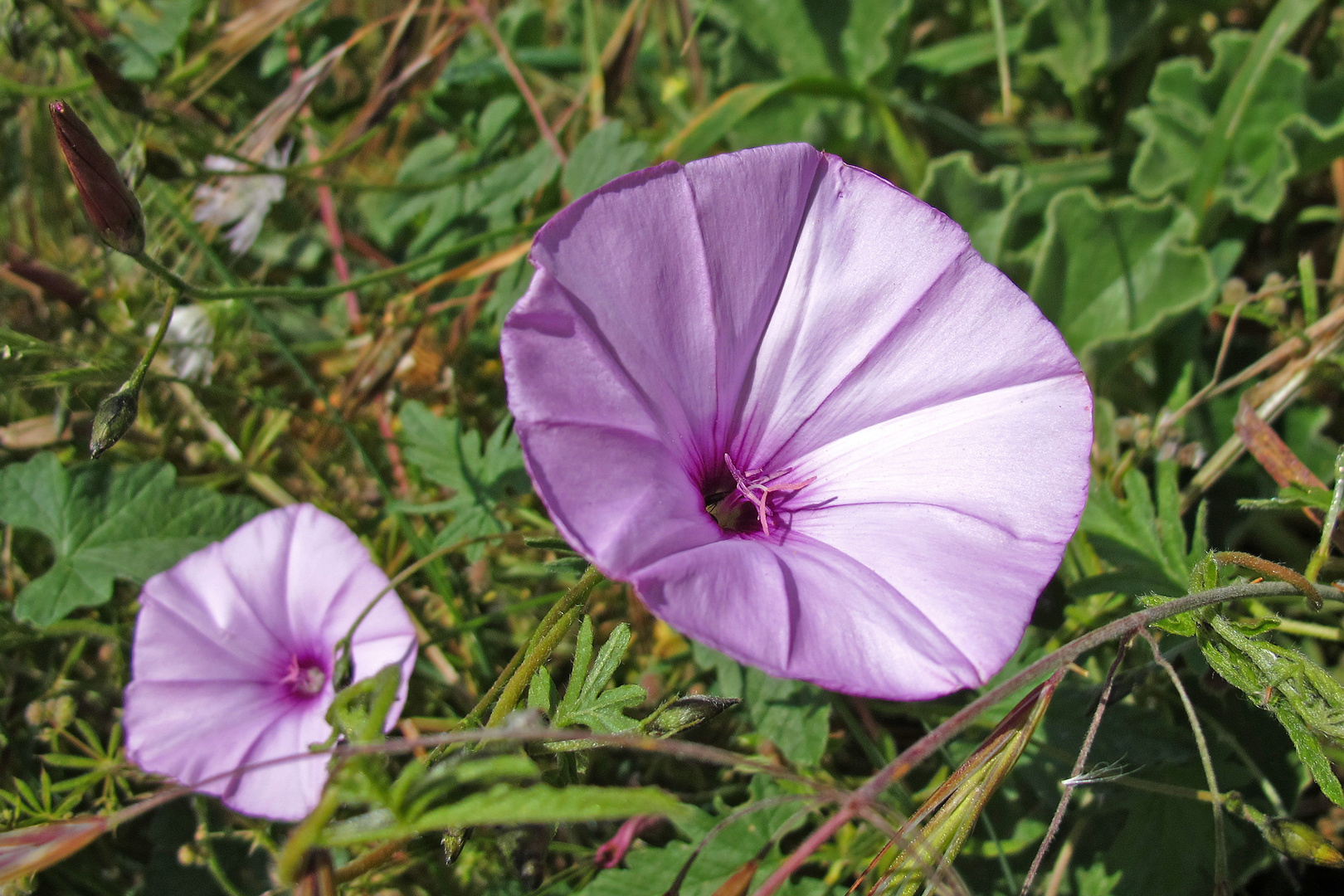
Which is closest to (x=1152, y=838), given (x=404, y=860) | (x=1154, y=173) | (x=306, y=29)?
(x=404, y=860)

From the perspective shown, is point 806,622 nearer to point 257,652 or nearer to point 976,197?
point 257,652

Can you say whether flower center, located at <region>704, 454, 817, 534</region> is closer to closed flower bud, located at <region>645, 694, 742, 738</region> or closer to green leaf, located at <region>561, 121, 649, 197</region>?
closed flower bud, located at <region>645, 694, 742, 738</region>

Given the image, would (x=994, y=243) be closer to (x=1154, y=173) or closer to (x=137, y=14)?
(x=1154, y=173)

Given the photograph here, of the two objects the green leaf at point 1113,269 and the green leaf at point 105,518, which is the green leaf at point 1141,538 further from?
the green leaf at point 105,518

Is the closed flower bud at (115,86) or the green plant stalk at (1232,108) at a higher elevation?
the closed flower bud at (115,86)

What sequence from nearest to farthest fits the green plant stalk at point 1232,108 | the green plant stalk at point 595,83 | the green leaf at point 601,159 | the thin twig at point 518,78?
1. the green leaf at point 601,159
2. the green plant stalk at point 1232,108
3. the thin twig at point 518,78
4. the green plant stalk at point 595,83

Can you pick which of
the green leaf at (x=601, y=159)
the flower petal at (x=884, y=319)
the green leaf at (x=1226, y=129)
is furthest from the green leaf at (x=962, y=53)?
the flower petal at (x=884, y=319)

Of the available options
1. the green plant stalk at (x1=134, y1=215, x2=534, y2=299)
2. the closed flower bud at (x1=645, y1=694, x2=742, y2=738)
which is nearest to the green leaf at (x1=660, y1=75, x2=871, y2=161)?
the green plant stalk at (x1=134, y1=215, x2=534, y2=299)
